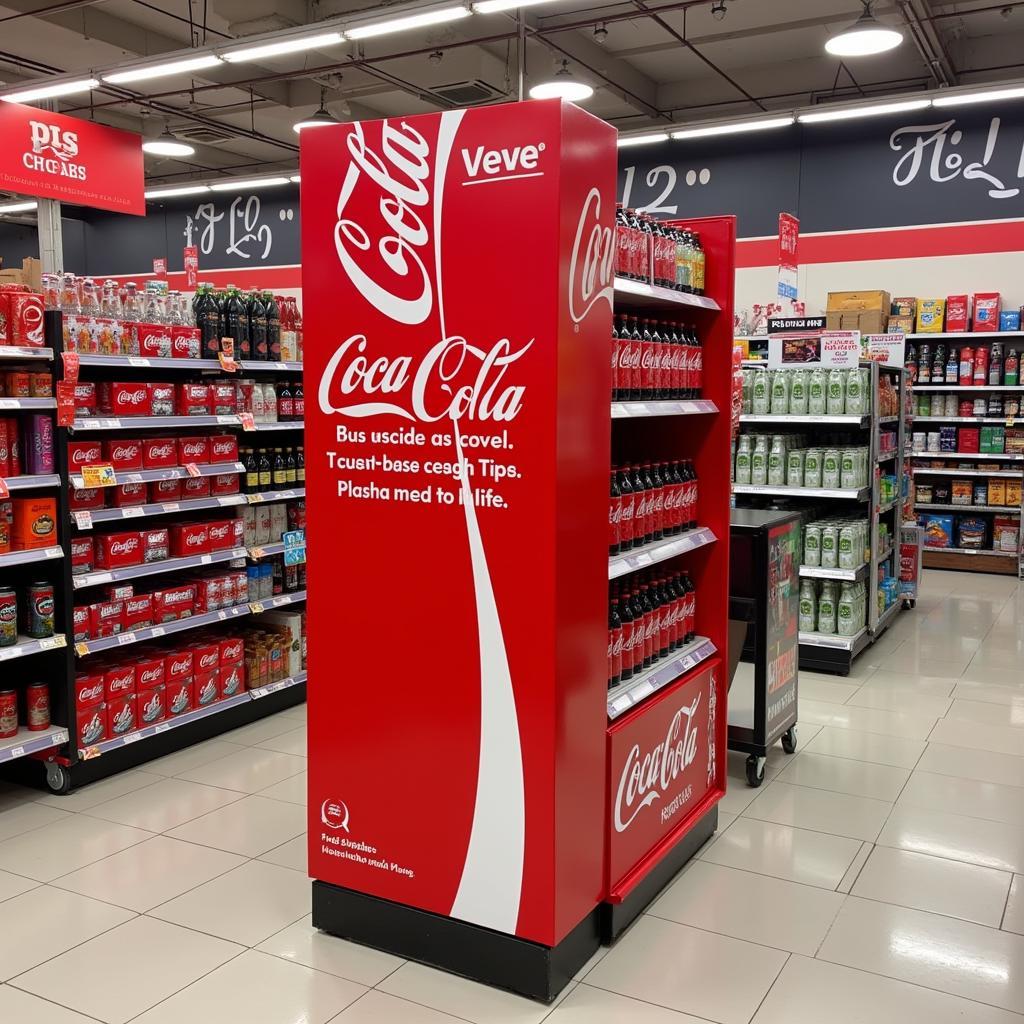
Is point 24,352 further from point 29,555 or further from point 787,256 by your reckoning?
point 787,256

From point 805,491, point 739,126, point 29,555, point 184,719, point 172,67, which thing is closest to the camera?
point 29,555

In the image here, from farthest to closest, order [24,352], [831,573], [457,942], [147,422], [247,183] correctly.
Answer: [247,183]
[831,573]
[147,422]
[24,352]
[457,942]

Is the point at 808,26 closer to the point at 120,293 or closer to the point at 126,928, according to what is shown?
the point at 120,293

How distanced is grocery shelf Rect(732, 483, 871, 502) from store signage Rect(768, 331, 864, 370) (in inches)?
30.8

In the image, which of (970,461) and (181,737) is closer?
(181,737)

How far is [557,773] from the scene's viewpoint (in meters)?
2.72

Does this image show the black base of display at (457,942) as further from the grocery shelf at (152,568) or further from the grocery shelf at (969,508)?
the grocery shelf at (969,508)

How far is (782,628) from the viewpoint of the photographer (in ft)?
15.1

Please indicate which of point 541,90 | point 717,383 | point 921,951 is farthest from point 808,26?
point 921,951

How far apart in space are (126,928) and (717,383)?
2795 millimetres

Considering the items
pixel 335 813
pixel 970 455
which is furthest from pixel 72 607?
pixel 970 455

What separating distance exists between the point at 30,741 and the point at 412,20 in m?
5.67

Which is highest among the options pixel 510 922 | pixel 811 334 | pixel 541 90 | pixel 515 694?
pixel 541 90

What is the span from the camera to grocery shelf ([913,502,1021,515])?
404 inches
